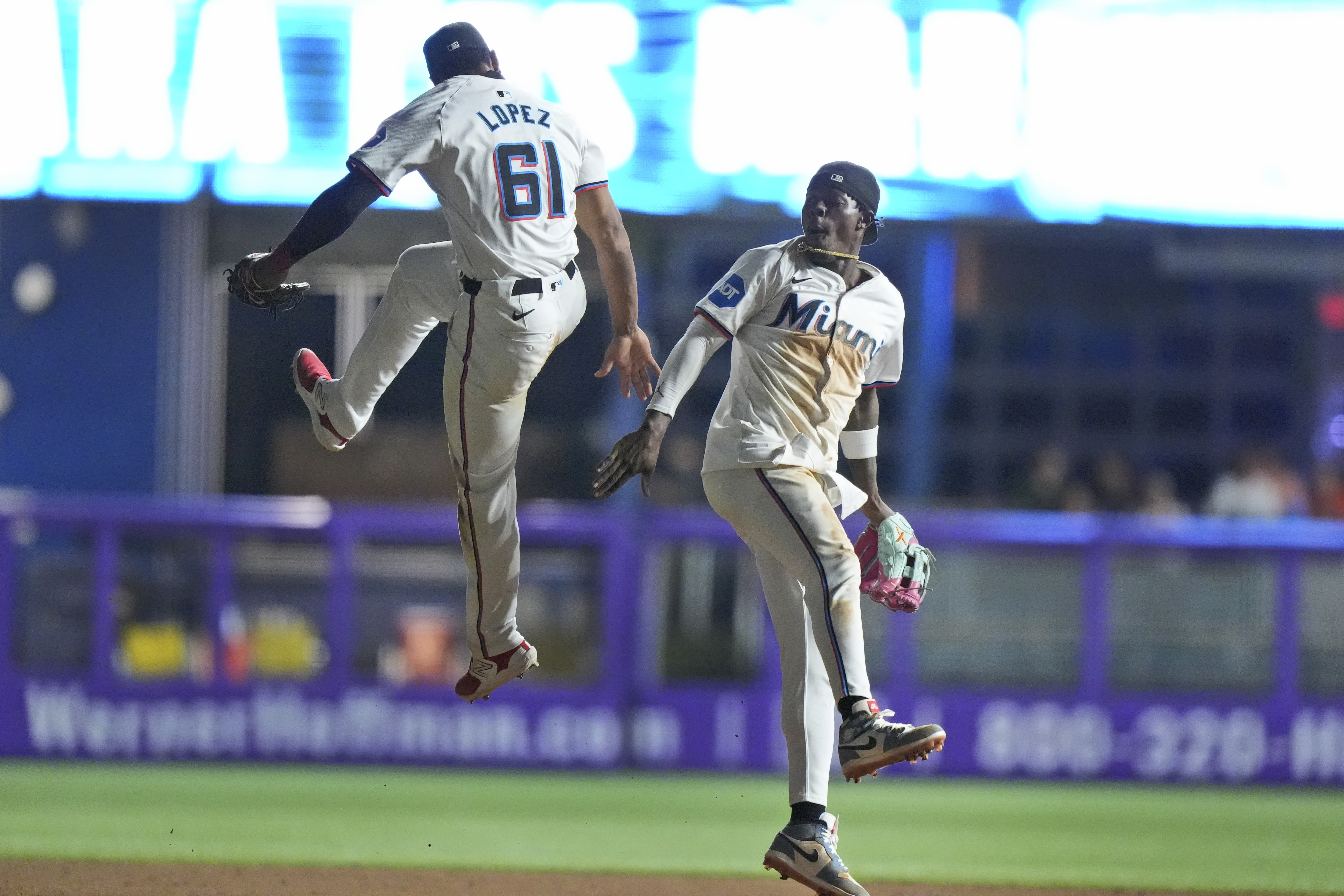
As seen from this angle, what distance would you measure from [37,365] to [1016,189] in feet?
24.9

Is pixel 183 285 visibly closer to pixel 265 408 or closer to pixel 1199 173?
pixel 265 408

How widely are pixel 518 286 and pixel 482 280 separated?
11 cm

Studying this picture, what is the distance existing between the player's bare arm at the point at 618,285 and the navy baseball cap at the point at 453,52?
494mm

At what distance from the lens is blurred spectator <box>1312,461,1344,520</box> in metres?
11.9


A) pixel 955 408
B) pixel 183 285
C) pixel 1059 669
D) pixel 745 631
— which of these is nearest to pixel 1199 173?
pixel 955 408

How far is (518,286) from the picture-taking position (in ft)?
15.2

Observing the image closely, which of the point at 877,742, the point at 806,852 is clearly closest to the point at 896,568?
the point at 877,742

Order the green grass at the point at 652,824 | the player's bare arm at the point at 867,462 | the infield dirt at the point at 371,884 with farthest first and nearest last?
the green grass at the point at 652,824
the infield dirt at the point at 371,884
the player's bare arm at the point at 867,462

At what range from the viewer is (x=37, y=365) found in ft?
41.2

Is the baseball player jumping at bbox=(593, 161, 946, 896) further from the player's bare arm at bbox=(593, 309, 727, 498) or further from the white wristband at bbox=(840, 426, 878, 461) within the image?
the white wristband at bbox=(840, 426, 878, 461)

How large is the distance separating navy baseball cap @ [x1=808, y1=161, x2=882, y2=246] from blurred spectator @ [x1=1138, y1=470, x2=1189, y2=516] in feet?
22.5

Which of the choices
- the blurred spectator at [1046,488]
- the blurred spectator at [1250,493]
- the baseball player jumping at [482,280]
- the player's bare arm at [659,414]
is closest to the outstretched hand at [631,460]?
the player's bare arm at [659,414]

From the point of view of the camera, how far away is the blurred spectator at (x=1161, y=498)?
1148 cm

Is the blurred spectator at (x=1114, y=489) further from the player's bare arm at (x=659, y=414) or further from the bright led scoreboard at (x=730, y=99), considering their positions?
the player's bare arm at (x=659, y=414)
